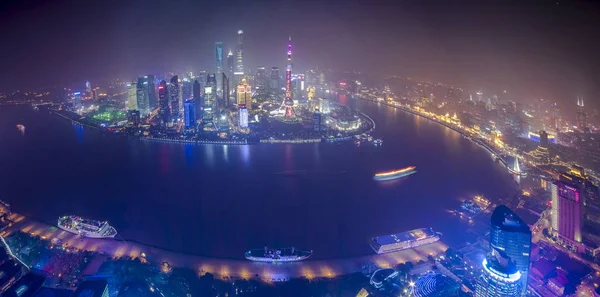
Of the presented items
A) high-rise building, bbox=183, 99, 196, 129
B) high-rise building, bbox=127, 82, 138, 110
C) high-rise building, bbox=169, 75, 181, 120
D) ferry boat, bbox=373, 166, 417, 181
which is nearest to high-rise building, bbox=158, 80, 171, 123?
high-rise building, bbox=169, 75, 181, 120

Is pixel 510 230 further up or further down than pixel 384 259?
further up

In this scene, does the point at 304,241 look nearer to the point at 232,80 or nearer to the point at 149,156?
the point at 149,156

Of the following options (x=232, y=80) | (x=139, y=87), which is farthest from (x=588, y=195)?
(x=232, y=80)

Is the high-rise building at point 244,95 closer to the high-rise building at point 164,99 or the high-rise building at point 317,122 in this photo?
the high-rise building at point 164,99

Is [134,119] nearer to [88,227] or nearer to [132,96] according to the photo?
[132,96]

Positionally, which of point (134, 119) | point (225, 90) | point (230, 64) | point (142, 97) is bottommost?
point (134, 119)

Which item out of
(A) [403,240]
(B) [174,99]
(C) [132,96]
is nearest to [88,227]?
(A) [403,240]
